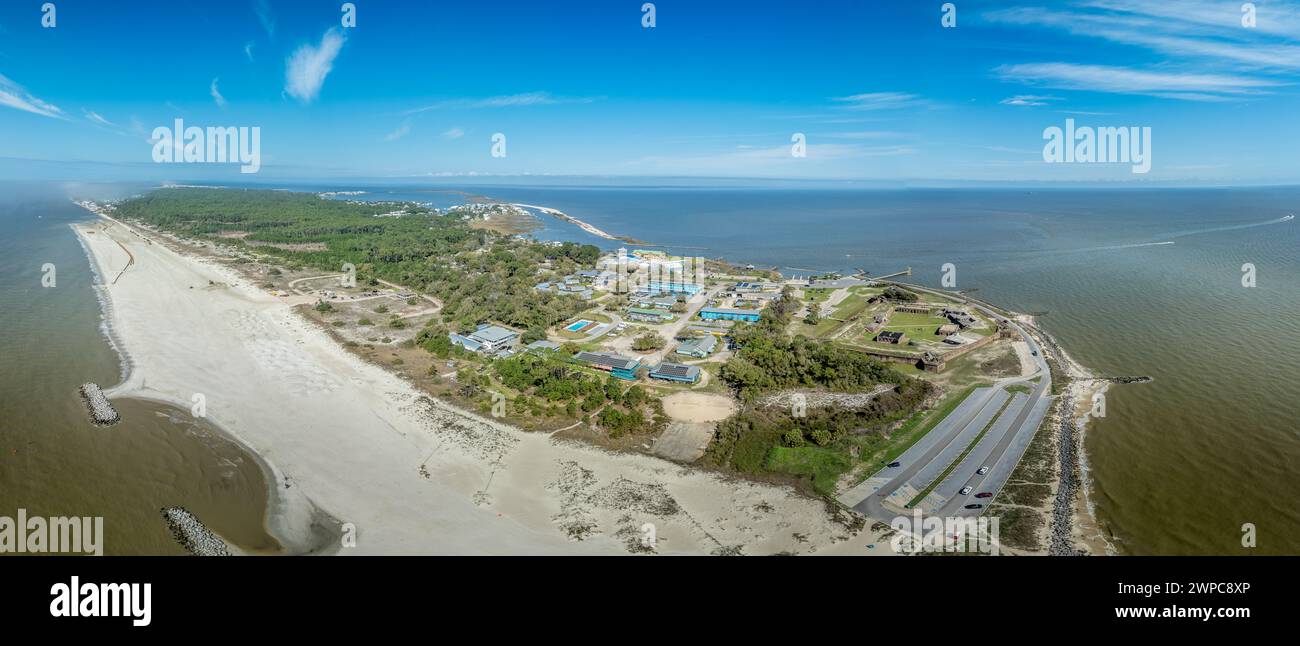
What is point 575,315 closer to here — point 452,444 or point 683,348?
point 683,348

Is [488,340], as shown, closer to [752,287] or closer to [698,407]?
[698,407]

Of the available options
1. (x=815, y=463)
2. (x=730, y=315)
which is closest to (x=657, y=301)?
(x=730, y=315)

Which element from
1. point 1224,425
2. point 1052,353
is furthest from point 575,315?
point 1224,425

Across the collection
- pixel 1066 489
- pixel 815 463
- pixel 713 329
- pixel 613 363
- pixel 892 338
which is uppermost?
pixel 713 329

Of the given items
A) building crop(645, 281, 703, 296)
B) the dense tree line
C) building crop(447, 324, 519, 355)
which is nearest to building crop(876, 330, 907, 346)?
building crop(645, 281, 703, 296)

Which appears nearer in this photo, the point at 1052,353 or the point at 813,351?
the point at 813,351

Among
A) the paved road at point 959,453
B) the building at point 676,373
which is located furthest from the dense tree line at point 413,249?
the paved road at point 959,453
